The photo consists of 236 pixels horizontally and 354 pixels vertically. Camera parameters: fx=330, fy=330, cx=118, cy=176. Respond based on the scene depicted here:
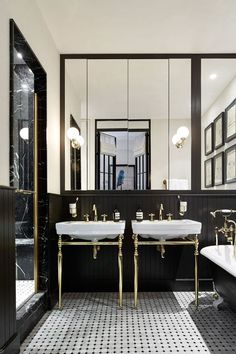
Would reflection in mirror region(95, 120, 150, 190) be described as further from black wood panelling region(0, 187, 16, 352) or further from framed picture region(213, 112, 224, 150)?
black wood panelling region(0, 187, 16, 352)

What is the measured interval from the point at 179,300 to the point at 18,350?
1.68 meters

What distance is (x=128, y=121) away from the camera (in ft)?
11.8

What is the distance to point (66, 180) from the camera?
141 inches

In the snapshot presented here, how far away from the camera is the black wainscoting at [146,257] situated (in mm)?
3510

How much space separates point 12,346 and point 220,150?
2680mm

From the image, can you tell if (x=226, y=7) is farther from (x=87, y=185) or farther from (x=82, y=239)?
(x=82, y=239)

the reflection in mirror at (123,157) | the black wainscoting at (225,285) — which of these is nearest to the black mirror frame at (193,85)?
the reflection in mirror at (123,157)

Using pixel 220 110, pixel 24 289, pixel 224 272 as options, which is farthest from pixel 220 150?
pixel 24 289

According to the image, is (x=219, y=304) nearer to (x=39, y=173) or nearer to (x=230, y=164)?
(x=230, y=164)

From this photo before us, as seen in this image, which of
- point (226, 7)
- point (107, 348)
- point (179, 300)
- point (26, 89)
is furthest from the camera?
point (179, 300)

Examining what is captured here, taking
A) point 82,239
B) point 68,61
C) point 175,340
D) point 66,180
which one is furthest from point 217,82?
point 175,340

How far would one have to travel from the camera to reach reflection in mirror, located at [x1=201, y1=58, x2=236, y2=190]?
354cm

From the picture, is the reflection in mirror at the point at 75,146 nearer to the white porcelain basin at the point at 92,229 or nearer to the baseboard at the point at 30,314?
the white porcelain basin at the point at 92,229

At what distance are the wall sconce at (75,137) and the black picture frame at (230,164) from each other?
1577 mm
